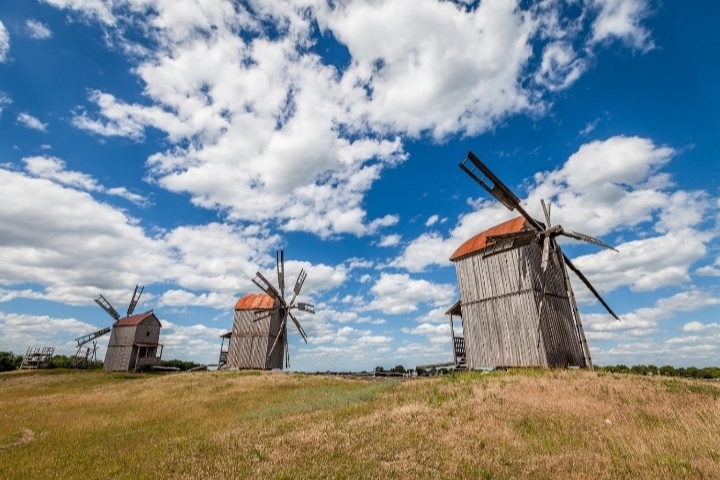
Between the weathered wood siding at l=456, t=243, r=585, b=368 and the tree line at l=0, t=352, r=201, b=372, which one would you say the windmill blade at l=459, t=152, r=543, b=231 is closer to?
the weathered wood siding at l=456, t=243, r=585, b=368

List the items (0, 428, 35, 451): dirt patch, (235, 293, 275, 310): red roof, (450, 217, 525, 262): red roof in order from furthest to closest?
1. (235, 293, 275, 310): red roof
2. (450, 217, 525, 262): red roof
3. (0, 428, 35, 451): dirt patch

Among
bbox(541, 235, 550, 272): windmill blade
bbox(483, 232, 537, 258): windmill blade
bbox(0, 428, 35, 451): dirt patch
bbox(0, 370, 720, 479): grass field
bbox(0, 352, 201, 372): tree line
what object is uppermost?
bbox(483, 232, 537, 258): windmill blade

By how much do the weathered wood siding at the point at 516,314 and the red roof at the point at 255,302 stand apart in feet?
80.2

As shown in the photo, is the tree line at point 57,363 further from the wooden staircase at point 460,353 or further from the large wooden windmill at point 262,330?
the wooden staircase at point 460,353

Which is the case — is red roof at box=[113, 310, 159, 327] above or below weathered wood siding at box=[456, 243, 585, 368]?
above

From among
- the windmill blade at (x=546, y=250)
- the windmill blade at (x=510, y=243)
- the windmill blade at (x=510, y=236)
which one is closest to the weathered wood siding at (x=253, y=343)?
the windmill blade at (x=510, y=243)

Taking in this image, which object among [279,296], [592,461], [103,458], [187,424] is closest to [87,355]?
[279,296]

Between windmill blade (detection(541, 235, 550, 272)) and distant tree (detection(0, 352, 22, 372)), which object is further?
distant tree (detection(0, 352, 22, 372))

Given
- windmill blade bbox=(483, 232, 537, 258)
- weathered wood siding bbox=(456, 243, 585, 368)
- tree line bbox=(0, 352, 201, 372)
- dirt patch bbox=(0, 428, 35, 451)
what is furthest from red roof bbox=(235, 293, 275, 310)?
dirt patch bbox=(0, 428, 35, 451)

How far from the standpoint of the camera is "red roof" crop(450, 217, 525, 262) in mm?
24531

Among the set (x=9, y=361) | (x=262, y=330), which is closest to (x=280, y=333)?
(x=262, y=330)

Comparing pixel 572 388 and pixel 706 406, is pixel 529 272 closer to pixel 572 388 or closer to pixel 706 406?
pixel 572 388

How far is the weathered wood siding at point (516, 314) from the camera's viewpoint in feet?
73.4

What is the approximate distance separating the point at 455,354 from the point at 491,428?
17117 mm
